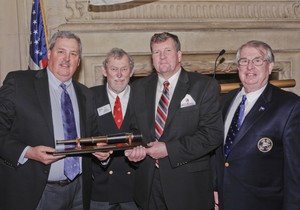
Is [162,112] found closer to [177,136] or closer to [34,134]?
[177,136]

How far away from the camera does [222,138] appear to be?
3.07 metres

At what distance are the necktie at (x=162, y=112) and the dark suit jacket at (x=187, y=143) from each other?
0.04 m

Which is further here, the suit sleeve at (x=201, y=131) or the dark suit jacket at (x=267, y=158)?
the suit sleeve at (x=201, y=131)

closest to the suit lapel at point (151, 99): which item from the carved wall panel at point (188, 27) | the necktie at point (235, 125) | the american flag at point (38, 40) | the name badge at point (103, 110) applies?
the name badge at point (103, 110)

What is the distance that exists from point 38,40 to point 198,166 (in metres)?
2.15

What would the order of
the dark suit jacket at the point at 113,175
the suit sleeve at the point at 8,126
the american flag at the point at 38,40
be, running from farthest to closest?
1. the american flag at the point at 38,40
2. the dark suit jacket at the point at 113,175
3. the suit sleeve at the point at 8,126

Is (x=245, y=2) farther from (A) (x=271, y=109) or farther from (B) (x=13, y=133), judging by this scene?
(B) (x=13, y=133)

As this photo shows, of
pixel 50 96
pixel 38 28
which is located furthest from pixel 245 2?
pixel 50 96

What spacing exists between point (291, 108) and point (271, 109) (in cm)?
13

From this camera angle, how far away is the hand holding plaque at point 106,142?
2.67 meters

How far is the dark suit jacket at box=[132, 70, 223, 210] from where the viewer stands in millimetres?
3002

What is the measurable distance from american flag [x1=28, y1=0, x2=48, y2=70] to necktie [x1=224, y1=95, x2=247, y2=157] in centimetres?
204

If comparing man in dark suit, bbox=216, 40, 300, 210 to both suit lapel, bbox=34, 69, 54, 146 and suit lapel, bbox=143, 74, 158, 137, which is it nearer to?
suit lapel, bbox=143, 74, 158, 137

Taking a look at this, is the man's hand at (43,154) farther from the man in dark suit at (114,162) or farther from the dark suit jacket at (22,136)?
the man in dark suit at (114,162)
